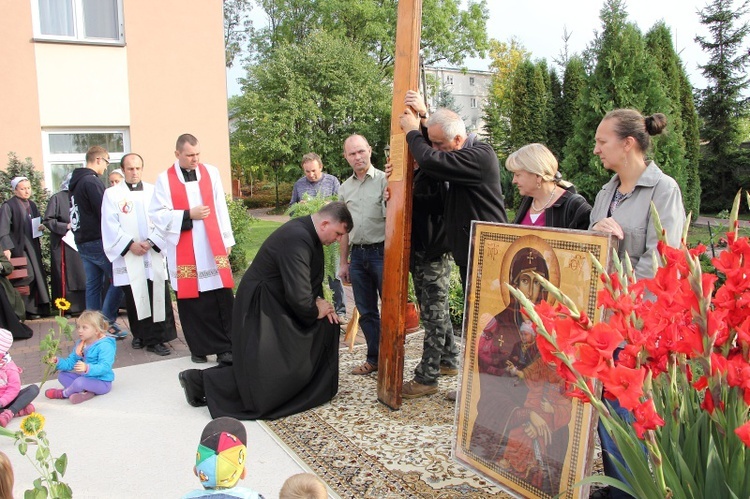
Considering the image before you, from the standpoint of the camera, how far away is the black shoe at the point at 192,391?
177 inches

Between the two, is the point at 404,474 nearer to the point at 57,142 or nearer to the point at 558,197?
the point at 558,197

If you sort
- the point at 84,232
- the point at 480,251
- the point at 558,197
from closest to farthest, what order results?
1. the point at 480,251
2. the point at 558,197
3. the point at 84,232

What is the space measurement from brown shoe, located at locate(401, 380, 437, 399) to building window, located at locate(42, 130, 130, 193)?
26.7 ft

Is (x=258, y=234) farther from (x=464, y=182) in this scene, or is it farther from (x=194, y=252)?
(x=464, y=182)

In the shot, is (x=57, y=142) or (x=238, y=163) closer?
(x=57, y=142)

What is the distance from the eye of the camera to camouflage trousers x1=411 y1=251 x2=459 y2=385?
14.5ft

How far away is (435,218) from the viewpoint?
4434 millimetres

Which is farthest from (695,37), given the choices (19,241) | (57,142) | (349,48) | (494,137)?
(19,241)

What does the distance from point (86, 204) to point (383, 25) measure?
3162 cm

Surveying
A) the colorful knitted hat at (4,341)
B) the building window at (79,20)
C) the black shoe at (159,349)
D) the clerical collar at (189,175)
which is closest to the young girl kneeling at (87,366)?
the colorful knitted hat at (4,341)

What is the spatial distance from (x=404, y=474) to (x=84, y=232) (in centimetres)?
469

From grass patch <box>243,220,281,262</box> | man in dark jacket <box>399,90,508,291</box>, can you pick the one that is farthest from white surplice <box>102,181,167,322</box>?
grass patch <box>243,220,281,262</box>

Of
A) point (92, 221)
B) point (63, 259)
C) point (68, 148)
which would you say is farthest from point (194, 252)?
point (68, 148)

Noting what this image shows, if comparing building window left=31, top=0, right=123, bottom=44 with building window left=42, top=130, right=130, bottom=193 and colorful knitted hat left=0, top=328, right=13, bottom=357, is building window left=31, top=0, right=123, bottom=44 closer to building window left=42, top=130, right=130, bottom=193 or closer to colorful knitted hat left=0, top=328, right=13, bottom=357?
building window left=42, top=130, right=130, bottom=193
